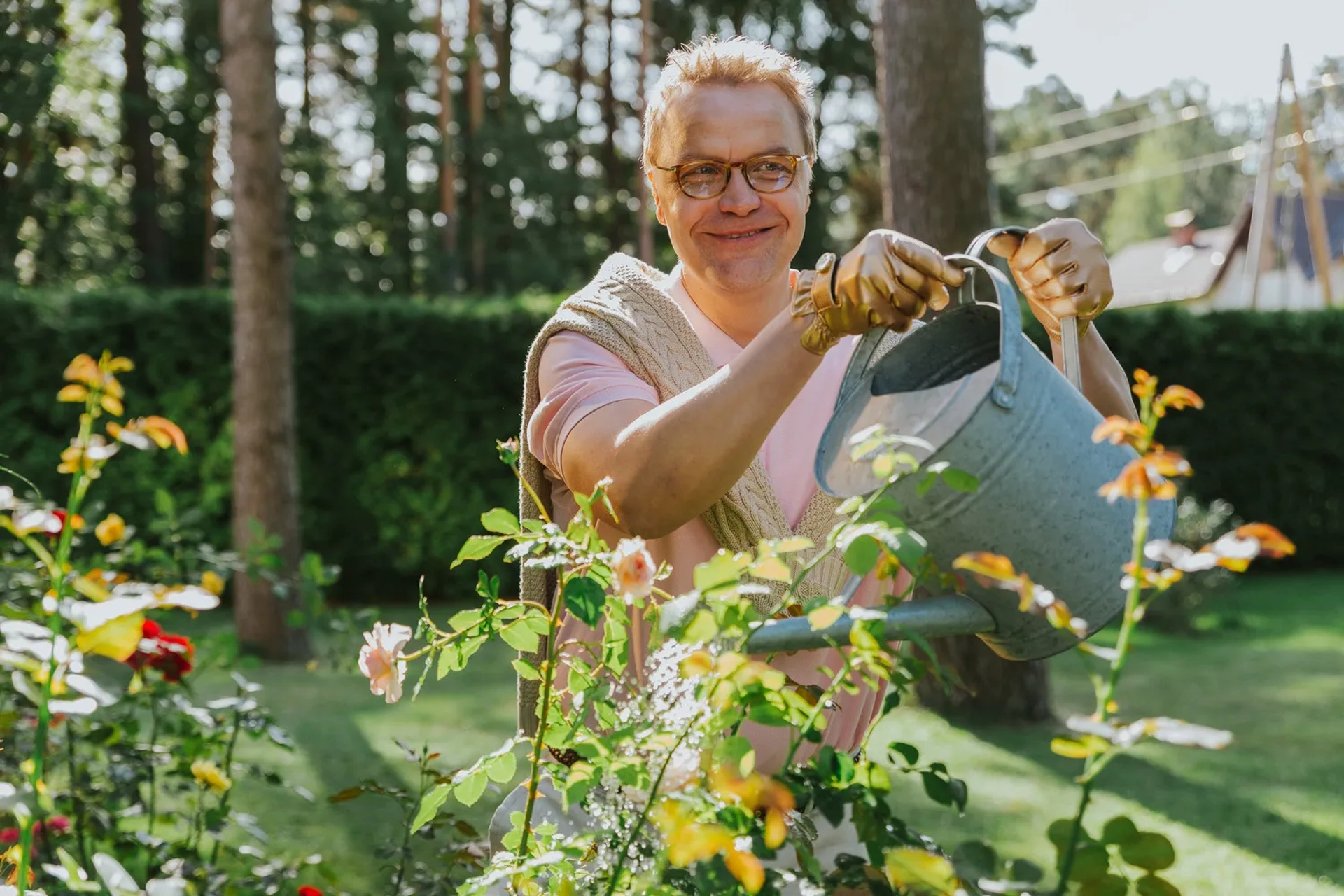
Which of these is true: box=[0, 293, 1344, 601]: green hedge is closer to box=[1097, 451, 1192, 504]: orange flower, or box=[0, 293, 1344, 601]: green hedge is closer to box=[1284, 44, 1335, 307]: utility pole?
box=[1284, 44, 1335, 307]: utility pole

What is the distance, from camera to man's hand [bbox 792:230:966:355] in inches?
43.9

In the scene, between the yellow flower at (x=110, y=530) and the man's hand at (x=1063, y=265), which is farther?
the man's hand at (x=1063, y=265)

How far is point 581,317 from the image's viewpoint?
156 cm

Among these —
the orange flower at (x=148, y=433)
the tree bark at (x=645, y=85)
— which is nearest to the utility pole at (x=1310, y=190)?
the tree bark at (x=645, y=85)

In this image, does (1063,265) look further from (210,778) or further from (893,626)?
(210,778)

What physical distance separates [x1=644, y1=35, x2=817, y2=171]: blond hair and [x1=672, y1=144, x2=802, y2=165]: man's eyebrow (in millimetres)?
48

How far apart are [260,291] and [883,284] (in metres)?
6.33

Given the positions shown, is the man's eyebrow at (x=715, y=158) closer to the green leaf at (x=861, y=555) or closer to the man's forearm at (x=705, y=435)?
the man's forearm at (x=705, y=435)

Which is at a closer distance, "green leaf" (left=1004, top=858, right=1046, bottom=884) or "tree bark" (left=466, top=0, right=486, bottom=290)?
"green leaf" (left=1004, top=858, right=1046, bottom=884)

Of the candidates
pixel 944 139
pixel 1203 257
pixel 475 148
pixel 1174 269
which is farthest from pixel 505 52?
pixel 1203 257

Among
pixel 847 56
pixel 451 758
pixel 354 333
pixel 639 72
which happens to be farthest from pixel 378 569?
pixel 847 56

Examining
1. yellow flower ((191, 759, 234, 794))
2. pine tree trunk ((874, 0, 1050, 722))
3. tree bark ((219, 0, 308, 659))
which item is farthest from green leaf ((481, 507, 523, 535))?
tree bark ((219, 0, 308, 659))

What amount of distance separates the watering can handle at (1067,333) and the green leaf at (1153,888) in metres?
0.60

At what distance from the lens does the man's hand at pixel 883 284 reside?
1116mm
